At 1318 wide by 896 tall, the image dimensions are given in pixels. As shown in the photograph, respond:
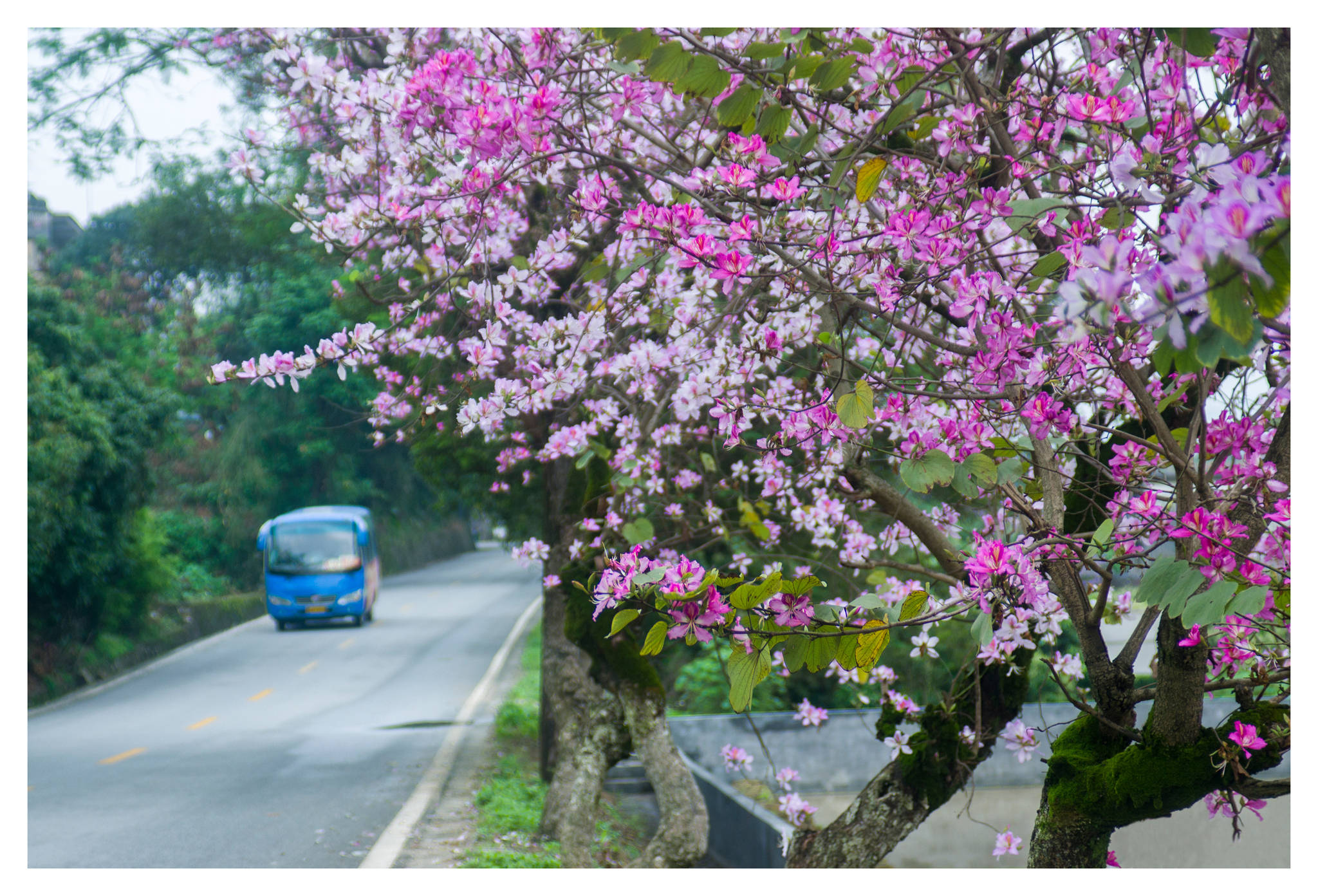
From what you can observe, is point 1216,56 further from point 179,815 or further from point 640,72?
point 179,815

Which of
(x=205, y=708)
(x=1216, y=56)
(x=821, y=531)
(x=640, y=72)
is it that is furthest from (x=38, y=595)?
(x=1216, y=56)

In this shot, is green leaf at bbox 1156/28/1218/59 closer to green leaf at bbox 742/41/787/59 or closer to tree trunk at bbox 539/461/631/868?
green leaf at bbox 742/41/787/59

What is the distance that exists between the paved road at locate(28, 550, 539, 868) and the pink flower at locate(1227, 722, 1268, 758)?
3942 mm

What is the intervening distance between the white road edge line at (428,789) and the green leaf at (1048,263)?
378cm

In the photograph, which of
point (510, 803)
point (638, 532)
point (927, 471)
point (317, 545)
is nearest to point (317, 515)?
point (317, 545)

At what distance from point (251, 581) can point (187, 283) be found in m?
4.96

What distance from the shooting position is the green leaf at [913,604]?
56.9 inches

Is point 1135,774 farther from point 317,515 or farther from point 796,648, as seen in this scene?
point 317,515

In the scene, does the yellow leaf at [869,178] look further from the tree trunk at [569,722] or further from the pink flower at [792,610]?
the tree trunk at [569,722]

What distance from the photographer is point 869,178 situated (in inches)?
61.5

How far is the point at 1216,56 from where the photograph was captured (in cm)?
177

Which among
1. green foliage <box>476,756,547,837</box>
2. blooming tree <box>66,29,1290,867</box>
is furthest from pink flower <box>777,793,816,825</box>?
green foliage <box>476,756,547,837</box>

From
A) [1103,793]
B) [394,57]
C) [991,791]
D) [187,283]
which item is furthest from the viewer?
[187,283]

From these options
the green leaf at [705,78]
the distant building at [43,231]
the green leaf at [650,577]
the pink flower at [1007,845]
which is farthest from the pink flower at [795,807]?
the distant building at [43,231]
